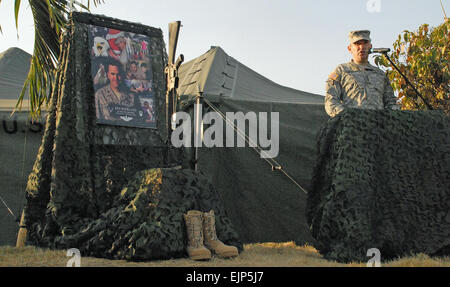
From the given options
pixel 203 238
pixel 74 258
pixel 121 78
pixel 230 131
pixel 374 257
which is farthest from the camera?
pixel 230 131

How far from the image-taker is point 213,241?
131 inches

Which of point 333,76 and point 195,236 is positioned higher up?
point 333,76

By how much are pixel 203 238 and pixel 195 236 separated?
0.14 m

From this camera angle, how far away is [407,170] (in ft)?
11.0

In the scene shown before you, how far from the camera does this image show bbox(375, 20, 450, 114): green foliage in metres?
4.88

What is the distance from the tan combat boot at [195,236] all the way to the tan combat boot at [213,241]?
7cm

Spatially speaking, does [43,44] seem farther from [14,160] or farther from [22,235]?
[22,235]

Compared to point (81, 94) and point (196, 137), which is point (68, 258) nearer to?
point (81, 94)

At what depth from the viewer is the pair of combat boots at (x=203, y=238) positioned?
3.11 metres

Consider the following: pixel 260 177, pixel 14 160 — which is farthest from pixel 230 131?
pixel 14 160

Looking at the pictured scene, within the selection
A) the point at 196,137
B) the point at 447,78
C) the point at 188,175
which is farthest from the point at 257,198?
the point at 447,78

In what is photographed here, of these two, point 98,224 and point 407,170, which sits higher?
point 407,170
